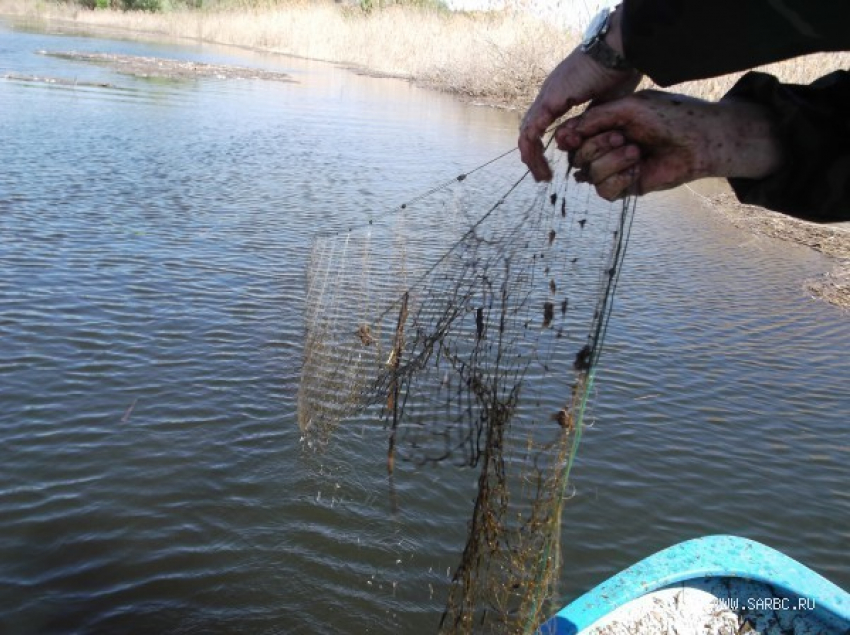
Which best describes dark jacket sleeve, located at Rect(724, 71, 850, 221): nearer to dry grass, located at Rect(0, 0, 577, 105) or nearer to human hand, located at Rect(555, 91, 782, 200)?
human hand, located at Rect(555, 91, 782, 200)

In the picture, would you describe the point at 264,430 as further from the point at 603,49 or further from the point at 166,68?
the point at 166,68

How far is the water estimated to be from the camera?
4.26 metres

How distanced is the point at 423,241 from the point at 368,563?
540 cm

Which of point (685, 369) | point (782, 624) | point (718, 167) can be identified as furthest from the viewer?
point (685, 369)

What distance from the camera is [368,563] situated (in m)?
4.46

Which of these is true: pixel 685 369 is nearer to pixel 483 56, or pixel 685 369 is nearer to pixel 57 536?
pixel 57 536

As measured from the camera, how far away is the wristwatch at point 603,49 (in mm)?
1638

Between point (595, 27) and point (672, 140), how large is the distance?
31 cm

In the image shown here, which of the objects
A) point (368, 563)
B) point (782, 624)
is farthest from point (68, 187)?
point (782, 624)

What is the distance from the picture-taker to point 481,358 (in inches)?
199

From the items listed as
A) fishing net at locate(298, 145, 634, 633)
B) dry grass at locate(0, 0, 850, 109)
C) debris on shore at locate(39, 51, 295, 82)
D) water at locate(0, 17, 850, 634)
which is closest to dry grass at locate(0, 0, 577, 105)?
dry grass at locate(0, 0, 850, 109)

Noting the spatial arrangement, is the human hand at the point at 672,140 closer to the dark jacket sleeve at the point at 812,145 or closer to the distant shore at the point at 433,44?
the dark jacket sleeve at the point at 812,145


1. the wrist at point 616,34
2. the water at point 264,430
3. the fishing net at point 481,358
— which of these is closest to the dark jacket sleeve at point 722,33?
the wrist at point 616,34

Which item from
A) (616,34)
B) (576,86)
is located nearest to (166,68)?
(576,86)
